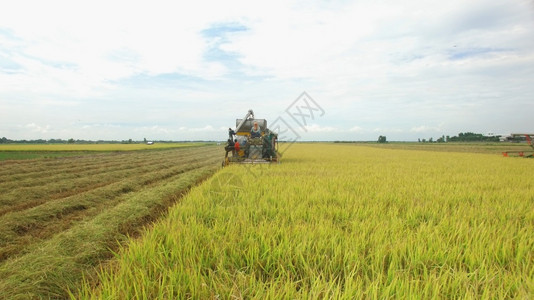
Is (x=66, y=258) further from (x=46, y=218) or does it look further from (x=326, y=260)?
(x=326, y=260)

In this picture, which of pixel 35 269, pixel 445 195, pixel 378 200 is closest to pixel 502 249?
pixel 378 200

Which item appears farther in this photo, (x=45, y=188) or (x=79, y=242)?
(x=45, y=188)

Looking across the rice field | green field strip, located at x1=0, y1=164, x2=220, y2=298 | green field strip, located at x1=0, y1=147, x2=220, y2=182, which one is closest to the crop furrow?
green field strip, located at x1=0, y1=164, x2=220, y2=298

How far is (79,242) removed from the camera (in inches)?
151

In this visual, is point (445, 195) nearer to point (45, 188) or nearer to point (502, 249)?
point (502, 249)

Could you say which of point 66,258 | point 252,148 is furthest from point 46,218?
point 252,148

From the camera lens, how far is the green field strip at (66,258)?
259 centimetres

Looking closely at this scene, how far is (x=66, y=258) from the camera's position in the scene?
10.6 ft

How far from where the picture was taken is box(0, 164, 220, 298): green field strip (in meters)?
2.59

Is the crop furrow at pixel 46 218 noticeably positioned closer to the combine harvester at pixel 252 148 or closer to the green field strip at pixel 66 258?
the green field strip at pixel 66 258

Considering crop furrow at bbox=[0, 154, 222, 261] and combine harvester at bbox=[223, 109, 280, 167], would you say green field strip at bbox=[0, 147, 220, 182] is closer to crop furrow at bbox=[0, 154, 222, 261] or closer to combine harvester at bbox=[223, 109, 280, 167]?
crop furrow at bbox=[0, 154, 222, 261]

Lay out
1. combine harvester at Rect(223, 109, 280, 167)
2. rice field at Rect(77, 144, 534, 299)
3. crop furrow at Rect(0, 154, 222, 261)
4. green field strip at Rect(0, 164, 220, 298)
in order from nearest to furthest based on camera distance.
→ rice field at Rect(77, 144, 534, 299), green field strip at Rect(0, 164, 220, 298), crop furrow at Rect(0, 154, 222, 261), combine harvester at Rect(223, 109, 280, 167)

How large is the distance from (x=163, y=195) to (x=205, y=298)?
6.23 m

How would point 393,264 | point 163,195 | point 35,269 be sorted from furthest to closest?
point 163,195 → point 35,269 → point 393,264
